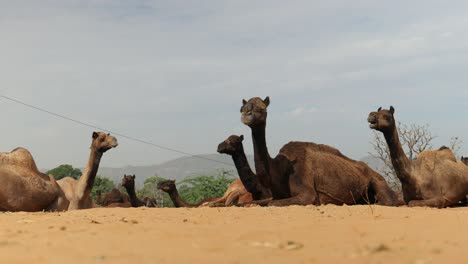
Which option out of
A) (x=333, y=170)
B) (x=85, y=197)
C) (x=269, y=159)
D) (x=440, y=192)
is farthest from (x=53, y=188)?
(x=440, y=192)

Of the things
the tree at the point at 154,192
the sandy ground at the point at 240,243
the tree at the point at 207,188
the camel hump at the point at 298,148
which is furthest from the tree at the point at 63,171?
the sandy ground at the point at 240,243

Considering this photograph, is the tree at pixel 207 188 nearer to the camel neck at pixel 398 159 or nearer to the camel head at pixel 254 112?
the camel neck at pixel 398 159

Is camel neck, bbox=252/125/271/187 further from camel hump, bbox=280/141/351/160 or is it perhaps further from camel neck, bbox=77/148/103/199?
camel neck, bbox=77/148/103/199

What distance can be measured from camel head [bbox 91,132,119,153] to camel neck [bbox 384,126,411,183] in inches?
220

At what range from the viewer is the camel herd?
396 inches

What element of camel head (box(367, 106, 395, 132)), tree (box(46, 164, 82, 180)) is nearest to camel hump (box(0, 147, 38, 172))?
camel head (box(367, 106, 395, 132))

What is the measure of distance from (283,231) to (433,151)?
7.72m

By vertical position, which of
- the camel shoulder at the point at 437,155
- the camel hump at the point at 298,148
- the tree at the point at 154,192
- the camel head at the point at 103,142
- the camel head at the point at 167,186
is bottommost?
the tree at the point at 154,192

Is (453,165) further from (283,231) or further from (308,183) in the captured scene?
(283,231)

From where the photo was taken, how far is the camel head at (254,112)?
9.52 metres

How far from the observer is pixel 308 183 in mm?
10180

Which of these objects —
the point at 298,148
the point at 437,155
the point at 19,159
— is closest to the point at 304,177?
the point at 298,148

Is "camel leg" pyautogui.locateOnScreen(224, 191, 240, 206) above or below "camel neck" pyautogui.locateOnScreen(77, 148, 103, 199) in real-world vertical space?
below

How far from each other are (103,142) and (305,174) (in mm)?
4463
